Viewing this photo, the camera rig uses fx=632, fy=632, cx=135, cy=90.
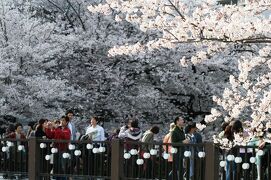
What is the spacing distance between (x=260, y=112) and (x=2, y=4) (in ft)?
56.3

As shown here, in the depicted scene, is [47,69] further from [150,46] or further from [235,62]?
[150,46]

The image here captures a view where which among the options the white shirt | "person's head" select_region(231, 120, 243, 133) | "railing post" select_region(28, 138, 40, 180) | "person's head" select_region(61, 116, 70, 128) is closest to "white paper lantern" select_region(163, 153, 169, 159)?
"person's head" select_region(231, 120, 243, 133)

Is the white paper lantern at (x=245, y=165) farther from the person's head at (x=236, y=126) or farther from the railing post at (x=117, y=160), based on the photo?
the railing post at (x=117, y=160)

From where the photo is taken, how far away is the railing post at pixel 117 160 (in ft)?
41.1

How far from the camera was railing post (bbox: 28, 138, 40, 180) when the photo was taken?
13672 millimetres

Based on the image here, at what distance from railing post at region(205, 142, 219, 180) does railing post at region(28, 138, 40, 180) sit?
4.13 m

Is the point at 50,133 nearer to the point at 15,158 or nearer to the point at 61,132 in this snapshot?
the point at 61,132

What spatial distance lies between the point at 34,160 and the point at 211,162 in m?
4.28

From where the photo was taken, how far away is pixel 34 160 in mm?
13688

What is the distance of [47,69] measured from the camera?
77.3 feet

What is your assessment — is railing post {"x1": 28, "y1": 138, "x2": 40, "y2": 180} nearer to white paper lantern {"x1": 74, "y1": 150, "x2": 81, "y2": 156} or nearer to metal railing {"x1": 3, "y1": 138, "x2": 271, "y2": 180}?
metal railing {"x1": 3, "y1": 138, "x2": 271, "y2": 180}

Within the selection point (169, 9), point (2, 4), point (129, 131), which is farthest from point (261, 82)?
point (2, 4)

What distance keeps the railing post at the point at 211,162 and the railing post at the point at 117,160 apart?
1963 mm

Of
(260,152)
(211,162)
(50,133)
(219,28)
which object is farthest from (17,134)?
(219,28)
